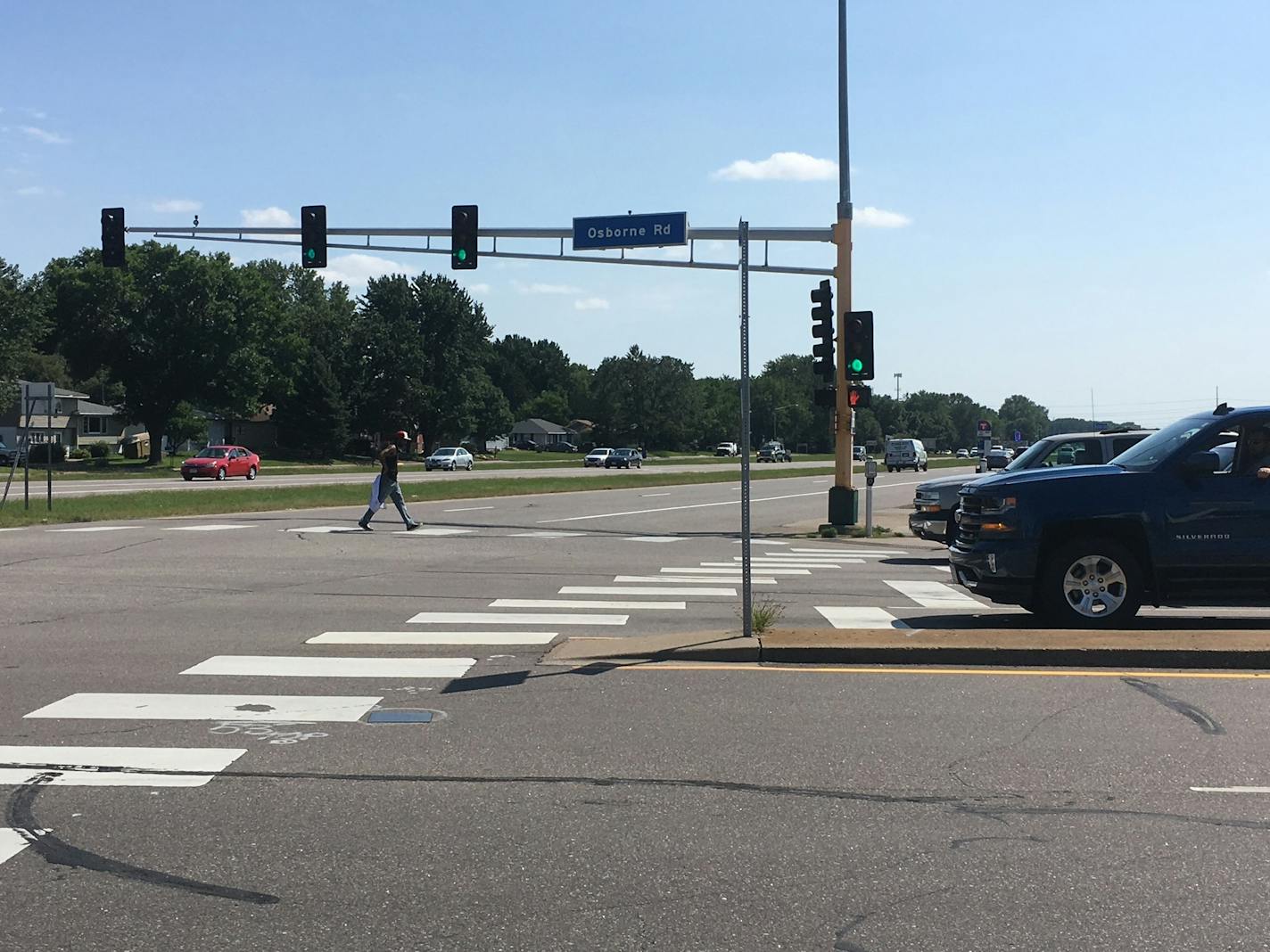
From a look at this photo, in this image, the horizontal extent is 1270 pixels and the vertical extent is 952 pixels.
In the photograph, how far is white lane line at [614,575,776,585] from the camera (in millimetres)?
15539

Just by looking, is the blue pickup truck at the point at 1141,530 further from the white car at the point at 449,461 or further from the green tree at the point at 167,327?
the green tree at the point at 167,327

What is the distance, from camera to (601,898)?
15.0 feet

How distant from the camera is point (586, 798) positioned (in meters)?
5.83

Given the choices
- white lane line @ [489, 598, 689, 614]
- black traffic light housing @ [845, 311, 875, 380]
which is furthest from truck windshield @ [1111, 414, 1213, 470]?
black traffic light housing @ [845, 311, 875, 380]

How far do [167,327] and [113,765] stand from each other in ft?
250

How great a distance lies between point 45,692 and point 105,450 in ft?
254

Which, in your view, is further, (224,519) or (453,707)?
(224,519)

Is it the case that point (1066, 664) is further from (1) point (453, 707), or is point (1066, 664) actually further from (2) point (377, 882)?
(2) point (377, 882)

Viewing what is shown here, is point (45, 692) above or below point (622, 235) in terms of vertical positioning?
below

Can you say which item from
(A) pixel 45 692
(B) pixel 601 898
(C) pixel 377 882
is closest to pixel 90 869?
(C) pixel 377 882

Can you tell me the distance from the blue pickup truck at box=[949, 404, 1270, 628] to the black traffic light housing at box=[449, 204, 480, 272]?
1698cm

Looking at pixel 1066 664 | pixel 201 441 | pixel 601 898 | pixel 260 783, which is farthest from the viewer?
pixel 201 441

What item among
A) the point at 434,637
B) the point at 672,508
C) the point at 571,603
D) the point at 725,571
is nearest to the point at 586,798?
the point at 434,637

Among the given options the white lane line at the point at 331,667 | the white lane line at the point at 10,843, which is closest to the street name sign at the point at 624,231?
the white lane line at the point at 331,667
